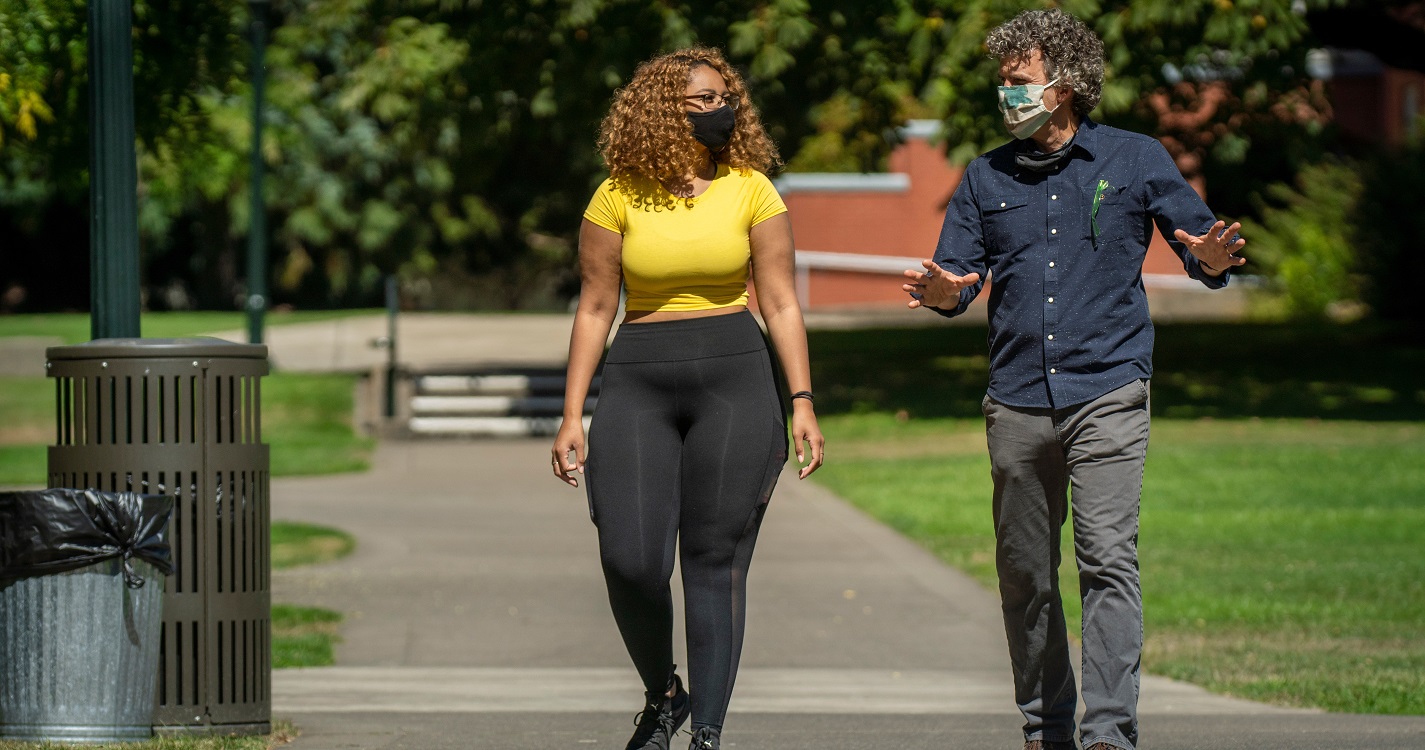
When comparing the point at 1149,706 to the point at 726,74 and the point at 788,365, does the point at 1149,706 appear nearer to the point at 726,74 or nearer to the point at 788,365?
the point at 788,365

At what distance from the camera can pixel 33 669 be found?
18.5 ft

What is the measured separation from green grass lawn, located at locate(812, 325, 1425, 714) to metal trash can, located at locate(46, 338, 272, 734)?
3.94 meters

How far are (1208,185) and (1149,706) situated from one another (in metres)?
24.3

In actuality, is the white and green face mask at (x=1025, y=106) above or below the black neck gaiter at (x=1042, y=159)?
above

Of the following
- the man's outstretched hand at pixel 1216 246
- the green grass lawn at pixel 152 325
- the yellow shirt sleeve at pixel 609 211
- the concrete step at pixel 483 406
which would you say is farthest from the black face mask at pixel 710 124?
the green grass lawn at pixel 152 325

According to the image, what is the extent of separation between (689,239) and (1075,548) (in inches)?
52.7

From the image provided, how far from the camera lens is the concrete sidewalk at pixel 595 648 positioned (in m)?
6.26

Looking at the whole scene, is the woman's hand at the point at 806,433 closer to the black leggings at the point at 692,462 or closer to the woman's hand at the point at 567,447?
the black leggings at the point at 692,462

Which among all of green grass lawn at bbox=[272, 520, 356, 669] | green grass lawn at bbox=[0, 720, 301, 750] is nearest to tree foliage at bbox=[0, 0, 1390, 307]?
green grass lawn at bbox=[272, 520, 356, 669]

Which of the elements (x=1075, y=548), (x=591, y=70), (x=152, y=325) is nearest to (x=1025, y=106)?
(x=1075, y=548)

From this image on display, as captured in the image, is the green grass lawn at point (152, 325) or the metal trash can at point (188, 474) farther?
the green grass lawn at point (152, 325)

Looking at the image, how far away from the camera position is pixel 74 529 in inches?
219

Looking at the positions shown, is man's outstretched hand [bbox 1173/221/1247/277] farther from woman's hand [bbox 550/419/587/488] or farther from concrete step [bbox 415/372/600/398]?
concrete step [bbox 415/372/600/398]

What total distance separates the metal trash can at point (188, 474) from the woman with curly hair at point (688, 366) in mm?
1395
